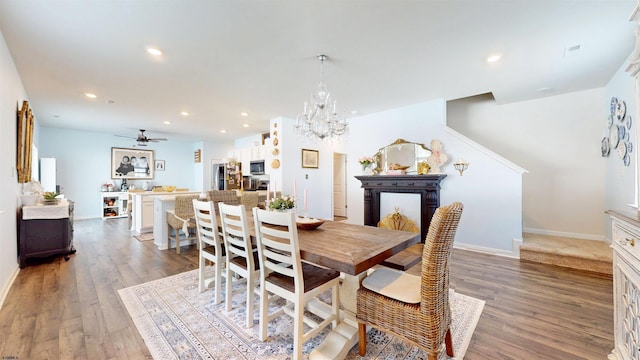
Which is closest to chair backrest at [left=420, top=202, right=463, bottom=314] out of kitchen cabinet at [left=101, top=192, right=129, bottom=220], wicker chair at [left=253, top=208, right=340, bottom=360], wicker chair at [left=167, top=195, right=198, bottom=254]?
wicker chair at [left=253, top=208, right=340, bottom=360]

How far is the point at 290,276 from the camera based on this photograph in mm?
1771

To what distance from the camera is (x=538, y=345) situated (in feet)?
5.82

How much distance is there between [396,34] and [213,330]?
2.94m

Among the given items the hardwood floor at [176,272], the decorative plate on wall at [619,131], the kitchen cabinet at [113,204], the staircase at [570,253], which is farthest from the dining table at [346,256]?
the kitchen cabinet at [113,204]

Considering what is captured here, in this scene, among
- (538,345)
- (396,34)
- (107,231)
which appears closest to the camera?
(538,345)

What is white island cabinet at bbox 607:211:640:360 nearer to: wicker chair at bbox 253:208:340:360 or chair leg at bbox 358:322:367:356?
chair leg at bbox 358:322:367:356

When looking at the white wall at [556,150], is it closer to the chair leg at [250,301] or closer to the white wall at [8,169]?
the chair leg at [250,301]

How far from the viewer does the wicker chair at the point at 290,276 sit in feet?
5.19

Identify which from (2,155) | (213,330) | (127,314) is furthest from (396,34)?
(2,155)

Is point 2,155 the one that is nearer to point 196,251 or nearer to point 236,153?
point 196,251

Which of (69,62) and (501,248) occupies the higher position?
(69,62)

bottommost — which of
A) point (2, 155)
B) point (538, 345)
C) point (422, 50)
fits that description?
point (538, 345)

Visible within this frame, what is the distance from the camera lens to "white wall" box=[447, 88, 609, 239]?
3.94 meters

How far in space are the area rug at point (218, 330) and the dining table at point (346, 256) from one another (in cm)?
13
